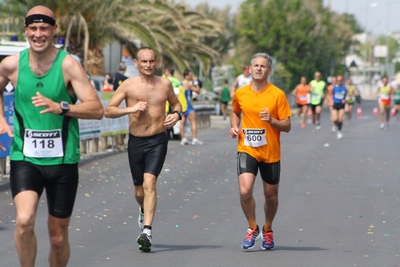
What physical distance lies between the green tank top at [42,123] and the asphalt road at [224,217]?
6.56 ft

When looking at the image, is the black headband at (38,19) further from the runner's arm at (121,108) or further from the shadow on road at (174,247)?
the shadow on road at (174,247)

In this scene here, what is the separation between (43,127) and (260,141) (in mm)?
3113

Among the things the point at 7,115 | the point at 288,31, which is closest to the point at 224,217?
the point at 7,115

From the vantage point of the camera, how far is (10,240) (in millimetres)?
8781

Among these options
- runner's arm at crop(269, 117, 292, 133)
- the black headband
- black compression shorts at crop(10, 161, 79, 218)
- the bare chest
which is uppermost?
the black headband

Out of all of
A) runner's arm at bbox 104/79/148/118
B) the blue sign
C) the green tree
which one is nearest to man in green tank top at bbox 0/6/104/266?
runner's arm at bbox 104/79/148/118

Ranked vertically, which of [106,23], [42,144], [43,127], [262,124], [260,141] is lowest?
[260,141]

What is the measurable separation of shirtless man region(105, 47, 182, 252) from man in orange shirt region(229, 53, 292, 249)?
710 mm

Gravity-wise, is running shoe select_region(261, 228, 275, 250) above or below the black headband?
below

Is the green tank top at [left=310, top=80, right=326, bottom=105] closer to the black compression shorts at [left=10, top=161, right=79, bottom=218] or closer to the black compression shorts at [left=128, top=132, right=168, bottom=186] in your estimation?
the black compression shorts at [left=128, top=132, right=168, bottom=186]

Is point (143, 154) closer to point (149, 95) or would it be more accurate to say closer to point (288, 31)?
point (149, 95)

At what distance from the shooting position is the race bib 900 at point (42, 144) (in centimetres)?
574

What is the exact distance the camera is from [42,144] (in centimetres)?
575

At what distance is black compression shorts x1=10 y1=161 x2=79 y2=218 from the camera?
19.1 ft
